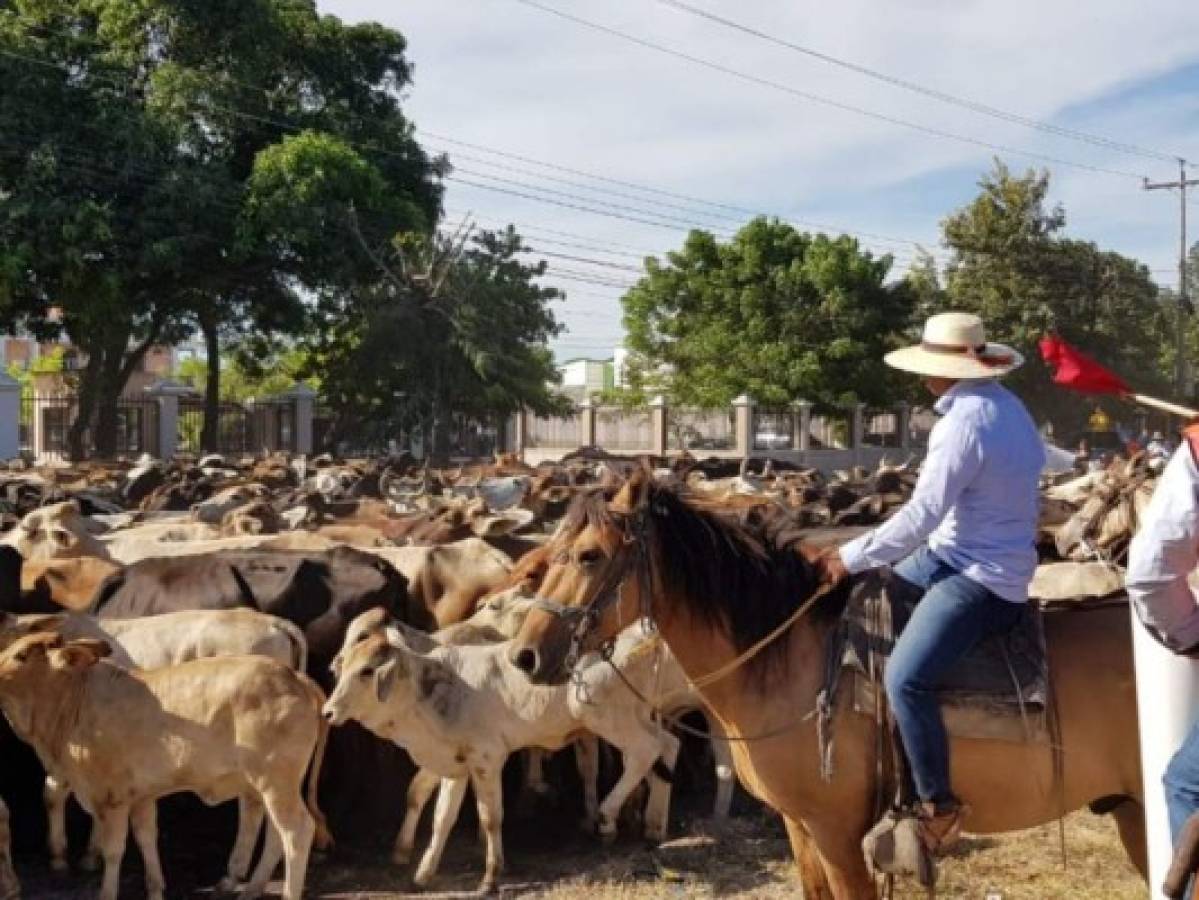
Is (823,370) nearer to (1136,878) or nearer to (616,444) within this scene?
(616,444)

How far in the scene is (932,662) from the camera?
4867 millimetres

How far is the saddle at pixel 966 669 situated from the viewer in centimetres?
505

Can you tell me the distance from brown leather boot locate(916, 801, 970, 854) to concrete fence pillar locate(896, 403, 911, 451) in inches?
1510

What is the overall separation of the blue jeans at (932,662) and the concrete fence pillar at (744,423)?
1267 inches

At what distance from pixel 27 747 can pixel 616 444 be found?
3306cm

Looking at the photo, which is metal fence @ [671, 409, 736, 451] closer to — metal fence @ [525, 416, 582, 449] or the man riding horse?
metal fence @ [525, 416, 582, 449]

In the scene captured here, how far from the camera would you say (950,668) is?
5016 mm

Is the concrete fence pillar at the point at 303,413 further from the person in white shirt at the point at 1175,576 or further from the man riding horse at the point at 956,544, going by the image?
the person in white shirt at the point at 1175,576

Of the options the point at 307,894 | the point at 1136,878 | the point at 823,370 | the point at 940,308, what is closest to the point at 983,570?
the point at 1136,878

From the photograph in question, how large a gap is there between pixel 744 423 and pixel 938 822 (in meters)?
32.7

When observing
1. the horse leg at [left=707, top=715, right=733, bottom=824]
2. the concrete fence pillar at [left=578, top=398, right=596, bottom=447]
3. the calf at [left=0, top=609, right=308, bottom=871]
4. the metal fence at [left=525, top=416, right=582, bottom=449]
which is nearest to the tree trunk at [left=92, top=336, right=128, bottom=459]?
the metal fence at [left=525, top=416, right=582, bottom=449]

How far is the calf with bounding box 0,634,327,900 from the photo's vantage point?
7.30 meters

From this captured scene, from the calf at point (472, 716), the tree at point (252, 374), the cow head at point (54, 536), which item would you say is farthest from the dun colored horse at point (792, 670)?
the tree at point (252, 374)

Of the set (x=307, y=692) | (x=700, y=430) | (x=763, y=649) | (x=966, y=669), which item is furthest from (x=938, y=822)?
(x=700, y=430)
